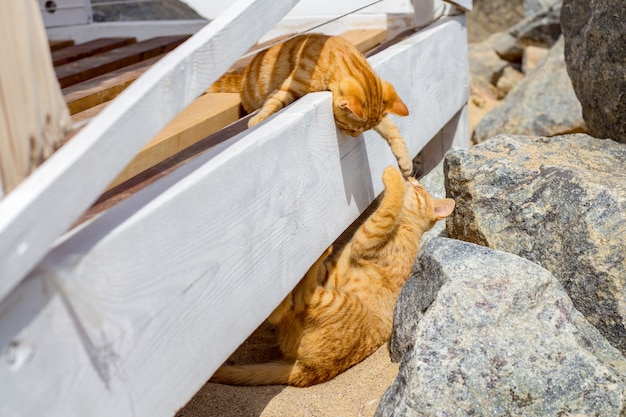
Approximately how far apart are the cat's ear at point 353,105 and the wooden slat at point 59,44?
2632 mm

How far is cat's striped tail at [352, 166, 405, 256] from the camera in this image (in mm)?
3107

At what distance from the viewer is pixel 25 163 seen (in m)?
1.37

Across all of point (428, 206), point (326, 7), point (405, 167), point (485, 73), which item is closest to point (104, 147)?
point (405, 167)

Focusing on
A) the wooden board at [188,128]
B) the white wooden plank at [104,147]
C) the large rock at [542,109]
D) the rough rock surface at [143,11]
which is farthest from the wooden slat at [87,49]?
the large rock at [542,109]

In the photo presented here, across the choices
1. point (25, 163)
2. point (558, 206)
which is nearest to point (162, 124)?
point (25, 163)

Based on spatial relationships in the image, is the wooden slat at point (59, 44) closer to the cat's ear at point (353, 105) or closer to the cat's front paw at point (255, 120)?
the cat's front paw at point (255, 120)

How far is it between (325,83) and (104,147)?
5.19 ft

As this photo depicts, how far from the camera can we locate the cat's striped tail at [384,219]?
3.11 meters

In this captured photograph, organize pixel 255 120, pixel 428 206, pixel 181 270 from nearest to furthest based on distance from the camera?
pixel 181 270 < pixel 255 120 < pixel 428 206

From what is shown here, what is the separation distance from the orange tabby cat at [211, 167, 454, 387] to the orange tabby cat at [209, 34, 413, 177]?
0.35m

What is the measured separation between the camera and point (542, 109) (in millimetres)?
5793

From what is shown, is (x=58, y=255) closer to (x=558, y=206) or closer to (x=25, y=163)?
(x=25, y=163)

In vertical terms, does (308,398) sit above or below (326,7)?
below

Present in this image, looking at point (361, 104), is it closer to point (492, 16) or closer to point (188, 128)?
point (188, 128)
